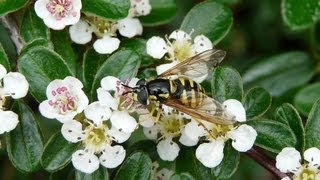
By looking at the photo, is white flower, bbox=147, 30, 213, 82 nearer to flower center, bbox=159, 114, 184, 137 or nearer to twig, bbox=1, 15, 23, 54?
flower center, bbox=159, 114, 184, 137

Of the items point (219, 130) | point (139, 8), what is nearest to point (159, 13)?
point (139, 8)

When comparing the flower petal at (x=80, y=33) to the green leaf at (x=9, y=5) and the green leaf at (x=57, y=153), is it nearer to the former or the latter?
the green leaf at (x=9, y=5)

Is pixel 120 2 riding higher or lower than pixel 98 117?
higher

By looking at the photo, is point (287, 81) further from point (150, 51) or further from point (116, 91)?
point (116, 91)

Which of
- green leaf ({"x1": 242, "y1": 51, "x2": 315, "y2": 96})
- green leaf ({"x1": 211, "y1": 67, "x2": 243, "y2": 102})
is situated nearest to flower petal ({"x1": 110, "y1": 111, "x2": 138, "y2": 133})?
green leaf ({"x1": 211, "y1": 67, "x2": 243, "y2": 102})

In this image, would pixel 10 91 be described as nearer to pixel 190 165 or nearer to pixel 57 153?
pixel 57 153

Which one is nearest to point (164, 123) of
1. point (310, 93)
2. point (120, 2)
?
point (120, 2)
